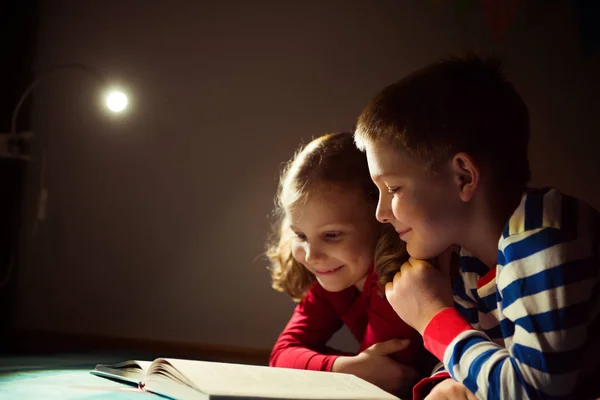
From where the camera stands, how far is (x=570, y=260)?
0.67 metres

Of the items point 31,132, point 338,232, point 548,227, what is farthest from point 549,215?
point 31,132

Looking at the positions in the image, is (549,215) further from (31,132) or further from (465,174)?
(31,132)

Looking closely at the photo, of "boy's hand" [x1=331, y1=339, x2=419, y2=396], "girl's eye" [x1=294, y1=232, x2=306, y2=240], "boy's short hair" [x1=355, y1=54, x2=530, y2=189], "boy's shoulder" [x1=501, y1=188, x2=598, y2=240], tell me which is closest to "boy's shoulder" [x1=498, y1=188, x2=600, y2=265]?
"boy's shoulder" [x1=501, y1=188, x2=598, y2=240]

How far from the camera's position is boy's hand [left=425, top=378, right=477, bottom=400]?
775 mm

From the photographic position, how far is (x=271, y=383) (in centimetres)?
79

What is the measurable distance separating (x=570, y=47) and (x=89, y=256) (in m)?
1.42

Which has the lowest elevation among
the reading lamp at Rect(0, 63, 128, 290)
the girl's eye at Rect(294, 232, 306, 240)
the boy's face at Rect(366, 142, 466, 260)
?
the boy's face at Rect(366, 142, 466, 260)

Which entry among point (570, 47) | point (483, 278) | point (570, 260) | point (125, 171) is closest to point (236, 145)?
point (125, 171)

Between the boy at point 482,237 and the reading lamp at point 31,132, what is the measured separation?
39.2 inches

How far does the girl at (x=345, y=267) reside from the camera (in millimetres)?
1040

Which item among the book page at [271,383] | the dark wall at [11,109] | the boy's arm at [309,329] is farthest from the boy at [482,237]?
the dark wall at [11,109]

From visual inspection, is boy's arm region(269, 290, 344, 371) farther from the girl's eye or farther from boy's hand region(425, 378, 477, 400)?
boy's hand region(425, 378, 477, 400)

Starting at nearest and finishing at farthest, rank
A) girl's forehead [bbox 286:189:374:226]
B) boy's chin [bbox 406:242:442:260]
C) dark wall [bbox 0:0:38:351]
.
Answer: boy's chin [bbox 406:242:442:260] < girl's forehead [bbox 286:189:374:226] < dark wall [bbox 0:0:38:351]

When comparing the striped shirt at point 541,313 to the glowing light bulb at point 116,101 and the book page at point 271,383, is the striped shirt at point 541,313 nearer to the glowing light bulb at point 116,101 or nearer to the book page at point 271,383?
the book page at point 271,383
